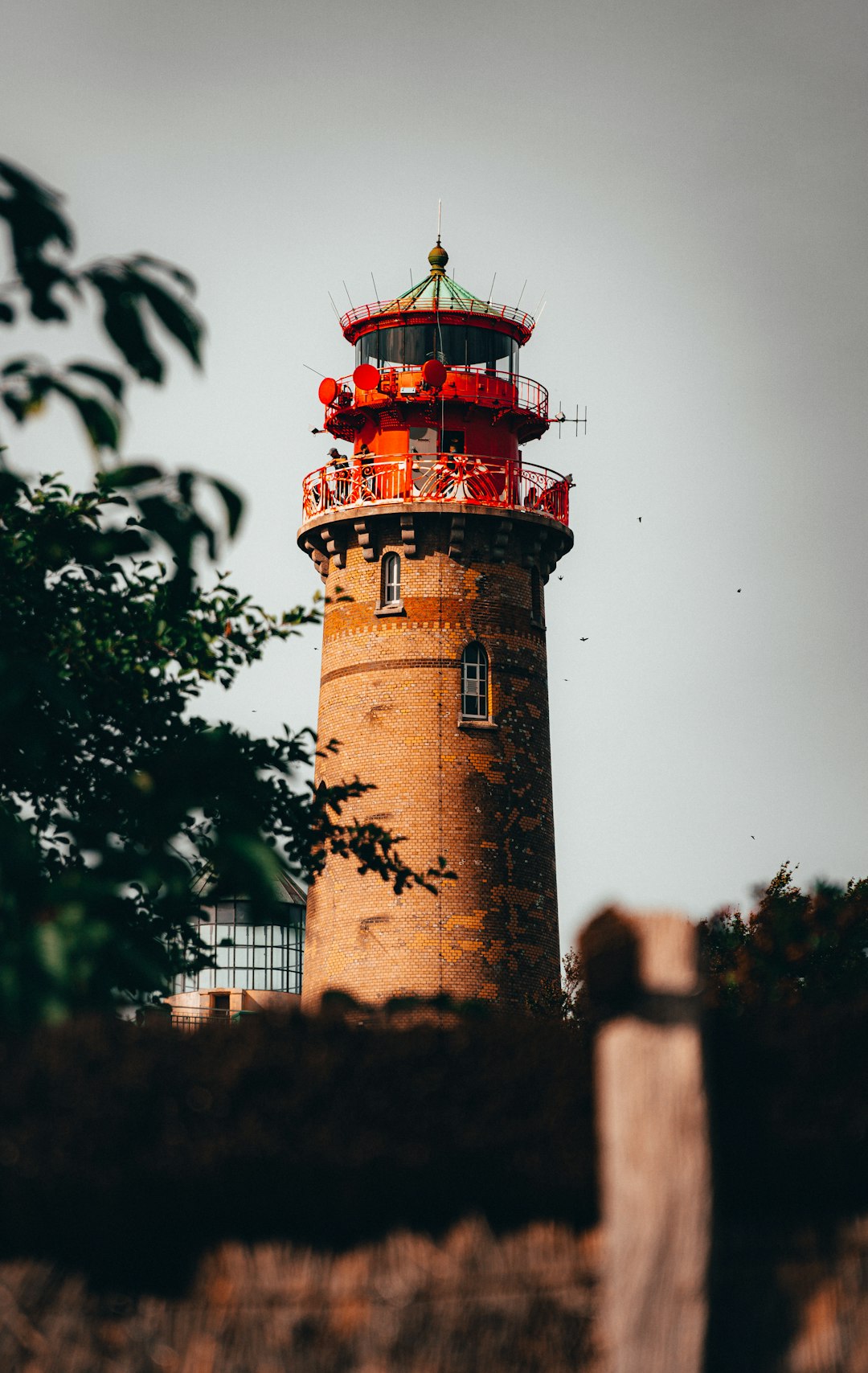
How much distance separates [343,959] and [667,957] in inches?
1075

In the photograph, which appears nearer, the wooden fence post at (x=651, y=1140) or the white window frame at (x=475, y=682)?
the wooden fence post at (x=651, y=1140)

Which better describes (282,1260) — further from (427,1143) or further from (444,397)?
(444,397)

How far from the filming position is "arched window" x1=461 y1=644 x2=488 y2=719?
132ft

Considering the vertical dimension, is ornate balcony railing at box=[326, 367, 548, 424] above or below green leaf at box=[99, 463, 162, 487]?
above

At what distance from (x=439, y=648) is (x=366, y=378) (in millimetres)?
6159

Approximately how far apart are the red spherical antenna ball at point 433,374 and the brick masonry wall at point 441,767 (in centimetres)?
280

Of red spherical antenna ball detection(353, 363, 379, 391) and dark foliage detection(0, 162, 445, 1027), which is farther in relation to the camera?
red spherical antenna ball detection(353, 363, 379, 391)

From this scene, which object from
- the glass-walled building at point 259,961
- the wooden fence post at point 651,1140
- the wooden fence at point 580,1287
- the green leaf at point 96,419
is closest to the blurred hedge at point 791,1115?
the wooden fence at point 580,1287

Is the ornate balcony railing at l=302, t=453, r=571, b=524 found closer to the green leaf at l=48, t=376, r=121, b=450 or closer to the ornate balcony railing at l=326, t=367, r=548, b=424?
the ornate balcony railing at l=326, t=367, r=548, b=424

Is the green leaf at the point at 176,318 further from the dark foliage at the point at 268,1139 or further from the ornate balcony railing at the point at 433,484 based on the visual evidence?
the ornate balcony railing at the point at 433,484

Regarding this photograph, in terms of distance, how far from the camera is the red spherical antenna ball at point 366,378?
4159 centimetres

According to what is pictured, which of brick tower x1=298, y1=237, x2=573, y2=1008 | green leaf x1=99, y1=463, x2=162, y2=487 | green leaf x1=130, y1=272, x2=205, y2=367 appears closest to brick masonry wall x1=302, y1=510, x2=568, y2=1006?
brick tower x1=298, y1=237, x2=573, y2=1008

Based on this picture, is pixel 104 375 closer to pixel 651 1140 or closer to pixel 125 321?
pixel 125 321

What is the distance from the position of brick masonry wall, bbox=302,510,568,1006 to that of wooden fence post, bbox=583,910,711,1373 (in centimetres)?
2600
